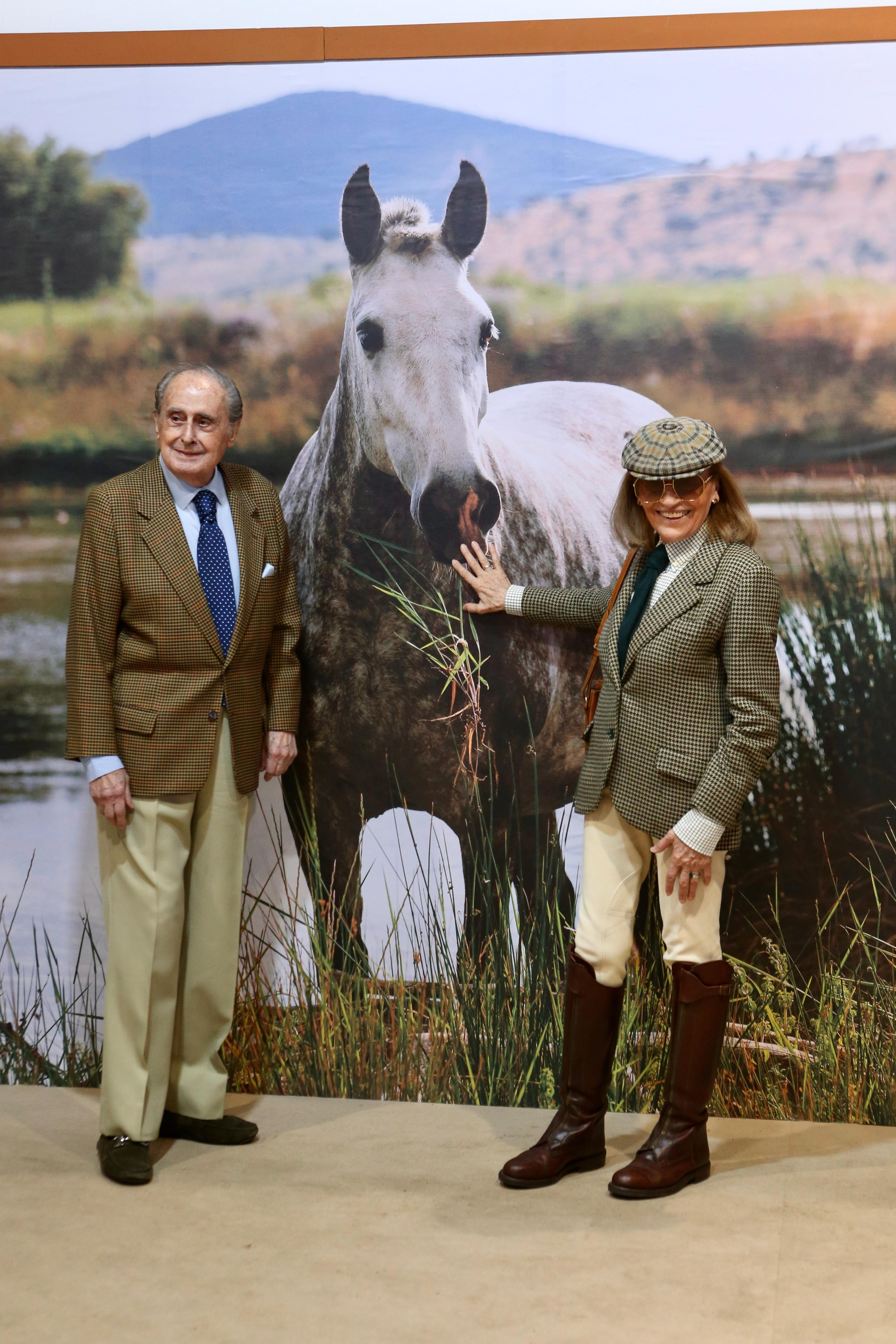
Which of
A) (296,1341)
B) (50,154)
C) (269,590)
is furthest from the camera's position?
(50,154)

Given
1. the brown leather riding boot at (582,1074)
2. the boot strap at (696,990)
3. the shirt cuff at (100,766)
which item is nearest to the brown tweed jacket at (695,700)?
the boot strap at (696,990)

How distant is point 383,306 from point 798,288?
41.4 inches

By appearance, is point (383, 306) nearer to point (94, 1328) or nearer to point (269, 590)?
point (269, 590)

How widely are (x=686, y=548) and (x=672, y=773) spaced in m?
0.50

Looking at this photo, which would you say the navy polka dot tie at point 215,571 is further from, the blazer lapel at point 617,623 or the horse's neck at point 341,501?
the blazer lapel at point 617,623

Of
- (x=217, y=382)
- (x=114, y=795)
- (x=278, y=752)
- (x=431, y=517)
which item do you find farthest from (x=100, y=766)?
(x=431, y=517)

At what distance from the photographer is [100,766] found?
2699 mm

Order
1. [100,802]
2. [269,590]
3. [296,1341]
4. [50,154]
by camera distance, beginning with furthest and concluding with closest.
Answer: [50,154], [269,590], [100,802], [296,1341]

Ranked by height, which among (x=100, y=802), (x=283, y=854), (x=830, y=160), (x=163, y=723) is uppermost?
(x=830, y=160)

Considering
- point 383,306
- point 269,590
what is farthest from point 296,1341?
point 383,306

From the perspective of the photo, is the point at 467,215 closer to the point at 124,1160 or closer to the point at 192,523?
the point at 192,523

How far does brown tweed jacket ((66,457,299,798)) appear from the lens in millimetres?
2695

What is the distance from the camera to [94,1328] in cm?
210

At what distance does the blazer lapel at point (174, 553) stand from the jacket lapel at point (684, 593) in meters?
0.99
